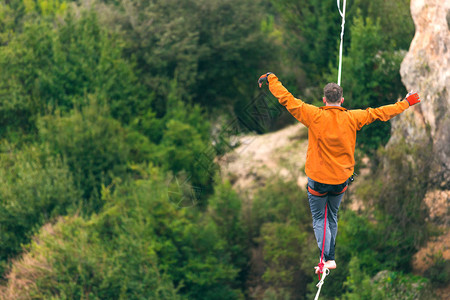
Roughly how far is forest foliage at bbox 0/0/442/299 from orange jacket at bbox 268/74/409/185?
1177cm

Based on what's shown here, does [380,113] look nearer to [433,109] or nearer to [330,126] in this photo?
[330,126]

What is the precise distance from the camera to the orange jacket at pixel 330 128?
7.31m

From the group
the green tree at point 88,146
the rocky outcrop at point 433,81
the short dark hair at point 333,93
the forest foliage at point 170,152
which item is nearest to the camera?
the short dark hair at point 333,93

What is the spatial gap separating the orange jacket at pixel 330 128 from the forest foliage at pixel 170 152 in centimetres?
1177

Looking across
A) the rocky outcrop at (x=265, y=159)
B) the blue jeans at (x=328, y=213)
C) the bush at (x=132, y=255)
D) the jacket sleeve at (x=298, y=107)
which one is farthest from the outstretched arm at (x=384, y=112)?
the rocky outcrop at (x=265, y=159)

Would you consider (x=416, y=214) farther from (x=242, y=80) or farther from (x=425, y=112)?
(x=242, y=80)

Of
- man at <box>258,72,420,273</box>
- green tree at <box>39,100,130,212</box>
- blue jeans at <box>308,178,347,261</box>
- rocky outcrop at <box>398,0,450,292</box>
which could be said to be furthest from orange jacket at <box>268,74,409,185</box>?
green tree at <box>39,100,130,212</box>

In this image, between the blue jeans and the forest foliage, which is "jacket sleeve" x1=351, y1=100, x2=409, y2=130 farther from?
the forest foliage

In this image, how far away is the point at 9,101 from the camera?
3147 cm

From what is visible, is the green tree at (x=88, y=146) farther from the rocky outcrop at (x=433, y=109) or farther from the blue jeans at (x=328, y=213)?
the blue jeans at (x=328, y=213)

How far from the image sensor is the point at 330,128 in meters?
7.30

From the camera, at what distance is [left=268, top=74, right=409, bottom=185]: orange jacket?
731cm

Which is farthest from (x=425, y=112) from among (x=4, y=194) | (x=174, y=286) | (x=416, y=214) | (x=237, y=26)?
(x=4, y=194)

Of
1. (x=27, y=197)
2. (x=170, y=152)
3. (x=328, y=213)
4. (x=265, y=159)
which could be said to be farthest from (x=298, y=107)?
(x=265, y=159)
